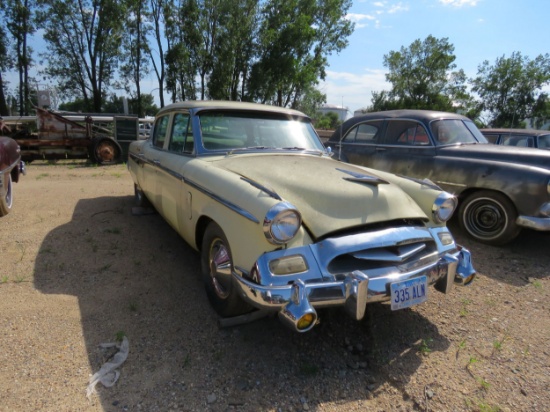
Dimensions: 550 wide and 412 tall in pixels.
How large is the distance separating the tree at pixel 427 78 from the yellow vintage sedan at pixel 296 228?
A: 34.8 m

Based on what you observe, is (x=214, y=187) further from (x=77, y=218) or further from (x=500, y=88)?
(x=500, y=88)

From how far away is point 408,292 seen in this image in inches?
85.4

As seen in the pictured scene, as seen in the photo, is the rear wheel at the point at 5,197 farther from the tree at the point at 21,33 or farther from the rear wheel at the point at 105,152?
the tree at the point at 21,33

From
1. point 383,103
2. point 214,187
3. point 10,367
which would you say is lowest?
point 10,367

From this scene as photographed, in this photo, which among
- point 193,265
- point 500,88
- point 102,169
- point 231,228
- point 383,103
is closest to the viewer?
point 231,228

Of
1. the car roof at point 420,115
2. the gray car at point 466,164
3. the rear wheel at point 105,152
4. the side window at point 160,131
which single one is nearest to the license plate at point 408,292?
the gray car at point 466,164

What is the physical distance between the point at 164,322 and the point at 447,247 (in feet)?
7.16

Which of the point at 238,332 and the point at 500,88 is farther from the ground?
the point at 500,88

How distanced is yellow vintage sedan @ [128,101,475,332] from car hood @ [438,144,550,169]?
91.5 inches

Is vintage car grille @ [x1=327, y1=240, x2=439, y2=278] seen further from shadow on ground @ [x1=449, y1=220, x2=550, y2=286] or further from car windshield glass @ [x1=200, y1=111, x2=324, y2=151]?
shadow on ground @ [x1=449, y1=220, x2=550, y2=286]

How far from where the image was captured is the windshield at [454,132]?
539cm

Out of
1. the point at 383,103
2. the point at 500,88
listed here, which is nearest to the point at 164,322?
the point at 383,103

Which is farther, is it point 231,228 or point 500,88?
point 500,88

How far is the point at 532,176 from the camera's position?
4.18 metres
